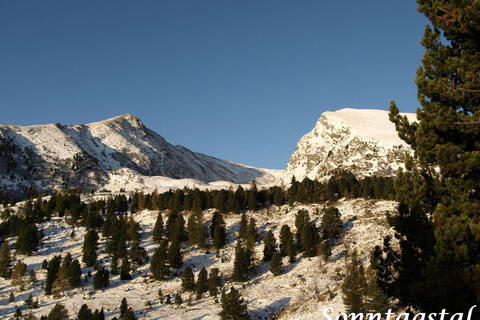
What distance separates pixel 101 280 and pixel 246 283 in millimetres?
25324

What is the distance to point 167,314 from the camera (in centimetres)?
5044

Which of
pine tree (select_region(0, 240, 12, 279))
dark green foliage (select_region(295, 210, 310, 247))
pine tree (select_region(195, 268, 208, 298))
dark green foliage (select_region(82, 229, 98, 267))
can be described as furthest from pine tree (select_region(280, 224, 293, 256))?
pine tree (select_region(0, 240, 12, 279))

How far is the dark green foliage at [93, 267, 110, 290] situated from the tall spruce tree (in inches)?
2278

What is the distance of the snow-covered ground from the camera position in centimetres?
4978

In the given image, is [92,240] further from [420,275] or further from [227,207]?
[420,275]

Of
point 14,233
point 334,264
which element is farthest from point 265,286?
point 14,233

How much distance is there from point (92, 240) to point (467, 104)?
246 feet

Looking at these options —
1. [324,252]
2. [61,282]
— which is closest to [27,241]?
[61,282]

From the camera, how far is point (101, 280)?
208ft

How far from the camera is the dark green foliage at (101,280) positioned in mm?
62938

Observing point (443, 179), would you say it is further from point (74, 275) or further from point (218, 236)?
point (218, 236)

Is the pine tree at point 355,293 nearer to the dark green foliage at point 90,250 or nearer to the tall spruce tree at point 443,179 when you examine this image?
the tall spruce tree at point 443,179

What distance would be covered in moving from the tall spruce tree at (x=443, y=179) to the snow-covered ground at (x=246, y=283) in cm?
2999

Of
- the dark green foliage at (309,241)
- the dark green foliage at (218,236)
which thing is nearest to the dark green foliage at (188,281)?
the dark green foliage at (218,236)
